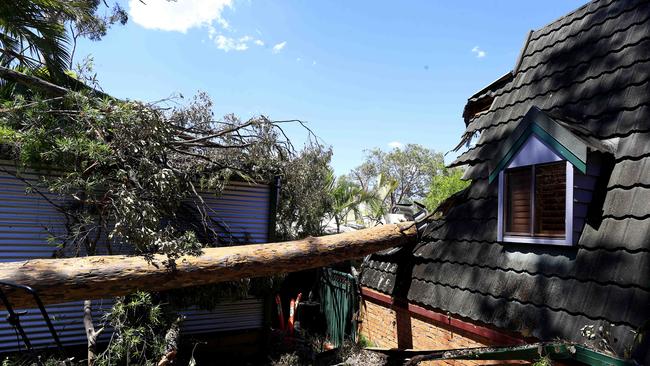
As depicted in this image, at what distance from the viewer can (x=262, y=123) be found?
7281 millimetres

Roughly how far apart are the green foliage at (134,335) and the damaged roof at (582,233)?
3.38 metres

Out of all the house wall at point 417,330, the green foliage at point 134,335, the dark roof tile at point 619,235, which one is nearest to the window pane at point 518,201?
the dark roof tile at point 619,235

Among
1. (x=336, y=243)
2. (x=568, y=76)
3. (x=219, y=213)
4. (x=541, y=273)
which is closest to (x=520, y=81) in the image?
(x=568, y=76)

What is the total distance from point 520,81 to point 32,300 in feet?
22.6

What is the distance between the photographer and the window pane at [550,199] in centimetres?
388

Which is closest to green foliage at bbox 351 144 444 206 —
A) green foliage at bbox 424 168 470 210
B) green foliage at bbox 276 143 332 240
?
green foliage at bbox 424 168 470 210

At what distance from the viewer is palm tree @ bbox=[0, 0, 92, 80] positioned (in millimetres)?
7508

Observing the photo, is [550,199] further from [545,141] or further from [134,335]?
[134,335]

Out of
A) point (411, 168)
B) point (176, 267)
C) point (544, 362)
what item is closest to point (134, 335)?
point (176, 267)

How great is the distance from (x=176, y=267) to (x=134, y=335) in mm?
1043

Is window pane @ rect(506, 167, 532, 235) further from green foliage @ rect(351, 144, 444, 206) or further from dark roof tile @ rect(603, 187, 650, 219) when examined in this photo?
green foliage @ rect(351, 144, 444, 206)

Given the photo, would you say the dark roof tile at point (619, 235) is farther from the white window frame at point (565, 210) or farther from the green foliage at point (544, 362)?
the green foliage at point (544, 362)

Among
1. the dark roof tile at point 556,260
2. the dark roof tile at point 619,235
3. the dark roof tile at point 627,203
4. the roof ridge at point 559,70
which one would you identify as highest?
the roof ridge at point 559,70

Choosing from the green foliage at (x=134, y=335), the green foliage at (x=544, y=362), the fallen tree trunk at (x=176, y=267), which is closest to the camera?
the green foliage at (x=544, y=362)
